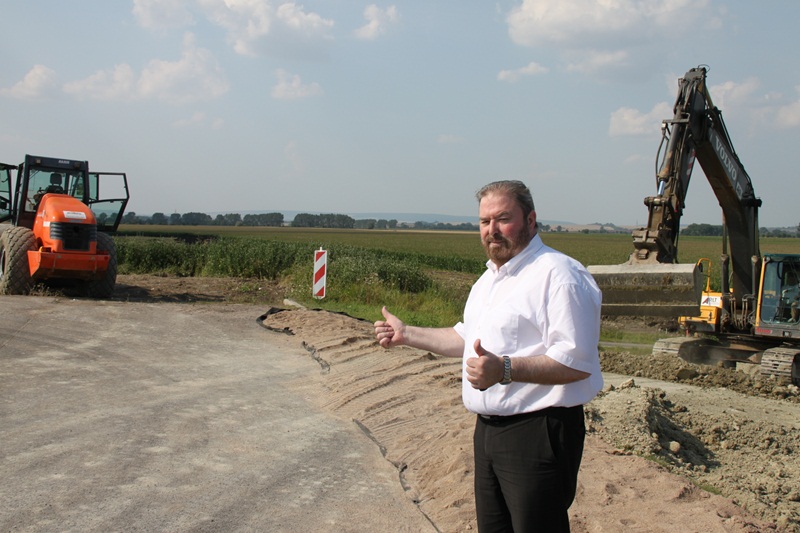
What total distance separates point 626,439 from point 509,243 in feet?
13.0

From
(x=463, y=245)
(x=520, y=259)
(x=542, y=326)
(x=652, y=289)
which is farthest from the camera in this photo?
(x=463, y=245)

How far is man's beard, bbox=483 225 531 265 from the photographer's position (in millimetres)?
3402

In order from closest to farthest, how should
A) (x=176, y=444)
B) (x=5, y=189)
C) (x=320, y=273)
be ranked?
(x=176, y=444) < (x=320, y=273) < (x=5, y=189)

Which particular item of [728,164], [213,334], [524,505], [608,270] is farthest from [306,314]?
[524,505]

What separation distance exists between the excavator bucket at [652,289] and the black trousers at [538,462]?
830cm

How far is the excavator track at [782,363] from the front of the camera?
495 inches

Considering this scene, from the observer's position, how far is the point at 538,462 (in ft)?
10.4

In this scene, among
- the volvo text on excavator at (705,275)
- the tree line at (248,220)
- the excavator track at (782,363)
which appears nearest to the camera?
the volvo text on excavator at (705,275)

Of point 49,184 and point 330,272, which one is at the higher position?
point 49,184

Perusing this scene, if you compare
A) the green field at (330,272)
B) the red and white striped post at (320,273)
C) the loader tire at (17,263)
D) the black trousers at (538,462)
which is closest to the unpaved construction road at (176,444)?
the black trousers at (538,462)

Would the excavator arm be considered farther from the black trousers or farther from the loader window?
the loader window

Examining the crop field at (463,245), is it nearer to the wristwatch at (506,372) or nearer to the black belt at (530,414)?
the black belt at (530,414)

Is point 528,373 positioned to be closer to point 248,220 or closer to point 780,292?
point 780,292

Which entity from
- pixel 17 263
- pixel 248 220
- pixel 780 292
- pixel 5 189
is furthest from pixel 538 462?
pixel 248 220
